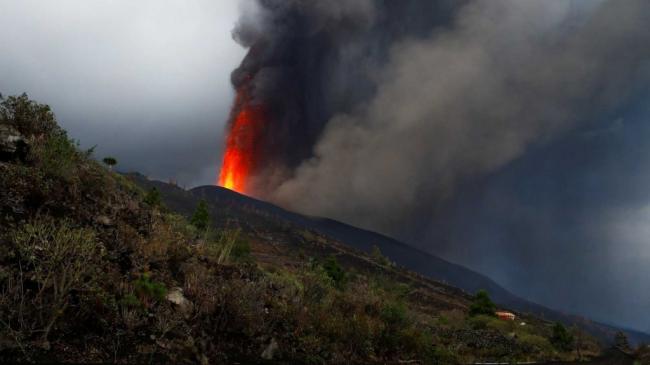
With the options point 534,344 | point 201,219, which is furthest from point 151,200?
point 534,344

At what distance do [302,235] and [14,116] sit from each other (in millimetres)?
179227

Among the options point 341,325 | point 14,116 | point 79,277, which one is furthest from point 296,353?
point 14,116

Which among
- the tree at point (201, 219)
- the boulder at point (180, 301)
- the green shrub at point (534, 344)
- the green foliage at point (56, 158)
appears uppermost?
the tree at point (201, 219)

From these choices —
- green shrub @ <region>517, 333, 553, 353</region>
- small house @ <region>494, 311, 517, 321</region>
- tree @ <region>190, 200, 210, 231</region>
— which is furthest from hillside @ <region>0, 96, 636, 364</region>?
small house @ <region>494, 311, 517, 321</region>

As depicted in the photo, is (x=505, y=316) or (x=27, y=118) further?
(x=505, y=316)

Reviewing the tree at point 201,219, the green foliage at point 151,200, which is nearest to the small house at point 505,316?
the tree at point 201,219

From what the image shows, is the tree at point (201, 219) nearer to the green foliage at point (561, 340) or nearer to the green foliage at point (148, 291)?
the green foliage at point (148, 291)

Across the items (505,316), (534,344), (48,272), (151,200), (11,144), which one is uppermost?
(505,316)

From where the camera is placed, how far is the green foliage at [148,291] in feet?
42.4

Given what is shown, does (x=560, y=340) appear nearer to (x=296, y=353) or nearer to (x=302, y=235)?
(x=296, y=353)

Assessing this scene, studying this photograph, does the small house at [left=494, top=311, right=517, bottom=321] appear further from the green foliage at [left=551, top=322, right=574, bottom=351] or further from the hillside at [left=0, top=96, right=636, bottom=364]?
the hillside at [left=0, top=96, right=636, bottom=364]

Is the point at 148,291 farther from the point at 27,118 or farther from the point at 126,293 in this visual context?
the point at 27,118

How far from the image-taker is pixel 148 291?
514 inches

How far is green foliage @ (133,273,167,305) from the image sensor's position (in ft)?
42.4
